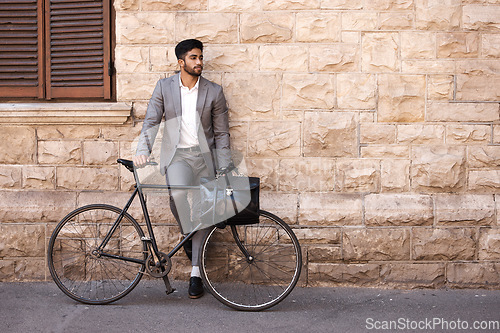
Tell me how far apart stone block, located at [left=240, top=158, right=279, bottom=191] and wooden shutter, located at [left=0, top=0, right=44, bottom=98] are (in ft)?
7.29

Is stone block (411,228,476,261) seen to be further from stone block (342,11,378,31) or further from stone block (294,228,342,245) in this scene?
stone block (342,11,378,31)

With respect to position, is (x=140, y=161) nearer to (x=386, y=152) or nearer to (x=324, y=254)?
(x=324, y=254)

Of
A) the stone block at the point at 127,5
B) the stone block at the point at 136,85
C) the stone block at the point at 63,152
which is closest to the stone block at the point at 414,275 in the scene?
the stone block at the point at 136,85

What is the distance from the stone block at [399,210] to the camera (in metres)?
5.44

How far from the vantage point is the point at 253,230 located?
5199mm

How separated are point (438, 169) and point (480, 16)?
4.82 ft

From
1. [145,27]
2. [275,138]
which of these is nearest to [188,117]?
[275,138]

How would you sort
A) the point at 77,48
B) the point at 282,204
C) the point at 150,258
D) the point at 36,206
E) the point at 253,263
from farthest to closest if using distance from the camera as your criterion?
1. the point at 77,48
2. the point at 36,206
3. the point at 282,204
4. the point at 253,263
5. the point at 150,258

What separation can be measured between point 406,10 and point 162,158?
2.63 meters

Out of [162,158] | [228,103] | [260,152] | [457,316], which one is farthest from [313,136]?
[457,316]

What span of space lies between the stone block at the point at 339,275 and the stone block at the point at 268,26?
2.16 m

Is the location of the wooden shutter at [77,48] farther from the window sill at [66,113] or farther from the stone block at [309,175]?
the stone block at [309,175]

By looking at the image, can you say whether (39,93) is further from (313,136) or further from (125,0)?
(313,136)

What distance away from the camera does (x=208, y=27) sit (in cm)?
550
